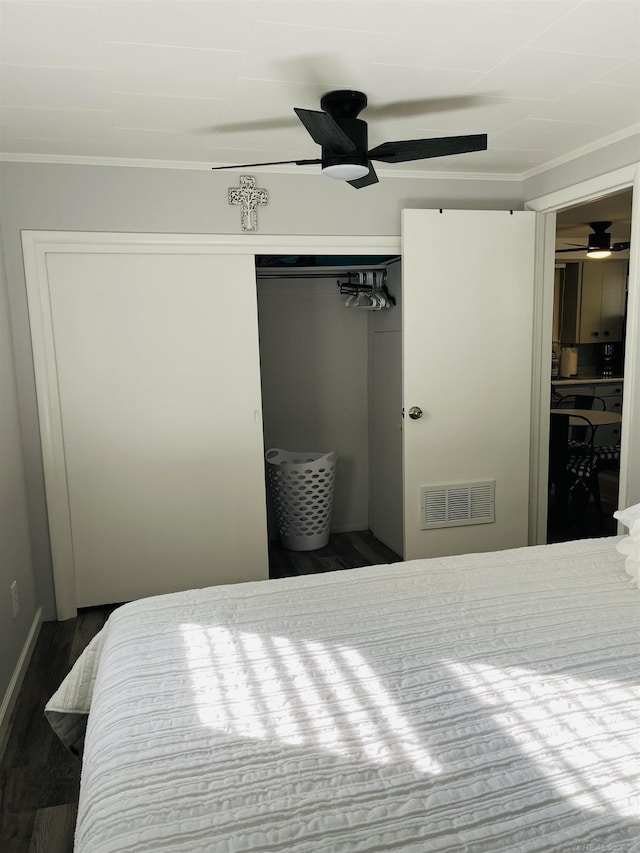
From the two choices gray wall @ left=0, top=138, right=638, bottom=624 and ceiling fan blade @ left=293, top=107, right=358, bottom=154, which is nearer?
ceiling fan blade @ left=293, top=107, right=358, bottom=154

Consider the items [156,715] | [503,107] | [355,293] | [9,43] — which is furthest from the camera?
[355,293]

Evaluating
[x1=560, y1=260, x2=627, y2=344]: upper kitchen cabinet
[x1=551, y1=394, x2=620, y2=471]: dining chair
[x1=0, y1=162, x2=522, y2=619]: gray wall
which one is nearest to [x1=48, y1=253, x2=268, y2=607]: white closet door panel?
[x1=0, y1=162, x2=522, y2=619]: gray wall

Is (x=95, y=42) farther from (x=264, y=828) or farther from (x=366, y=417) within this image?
(x=366, y=417)

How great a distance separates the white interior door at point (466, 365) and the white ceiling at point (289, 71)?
57 cm

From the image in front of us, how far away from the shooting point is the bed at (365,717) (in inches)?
41.7

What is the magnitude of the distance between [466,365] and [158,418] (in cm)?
176

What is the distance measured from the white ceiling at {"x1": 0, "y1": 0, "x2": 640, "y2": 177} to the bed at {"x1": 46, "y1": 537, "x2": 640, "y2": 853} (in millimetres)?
1662

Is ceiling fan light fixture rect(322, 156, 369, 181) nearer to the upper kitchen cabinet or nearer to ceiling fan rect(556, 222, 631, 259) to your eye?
ceiling fan rect(556, 222, 631, 259)

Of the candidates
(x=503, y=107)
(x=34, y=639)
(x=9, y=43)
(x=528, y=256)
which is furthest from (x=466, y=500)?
(x=9, y=43)

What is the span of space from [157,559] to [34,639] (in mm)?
723

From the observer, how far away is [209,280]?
3406mm

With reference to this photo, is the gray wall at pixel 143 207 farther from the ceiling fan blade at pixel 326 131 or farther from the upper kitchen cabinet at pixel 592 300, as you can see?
the upper kitchen cabinet at pixel 592 300

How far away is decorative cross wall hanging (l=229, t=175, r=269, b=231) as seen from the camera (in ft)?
11.0

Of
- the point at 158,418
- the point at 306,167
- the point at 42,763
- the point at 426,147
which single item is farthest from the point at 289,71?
the point at 42,763
